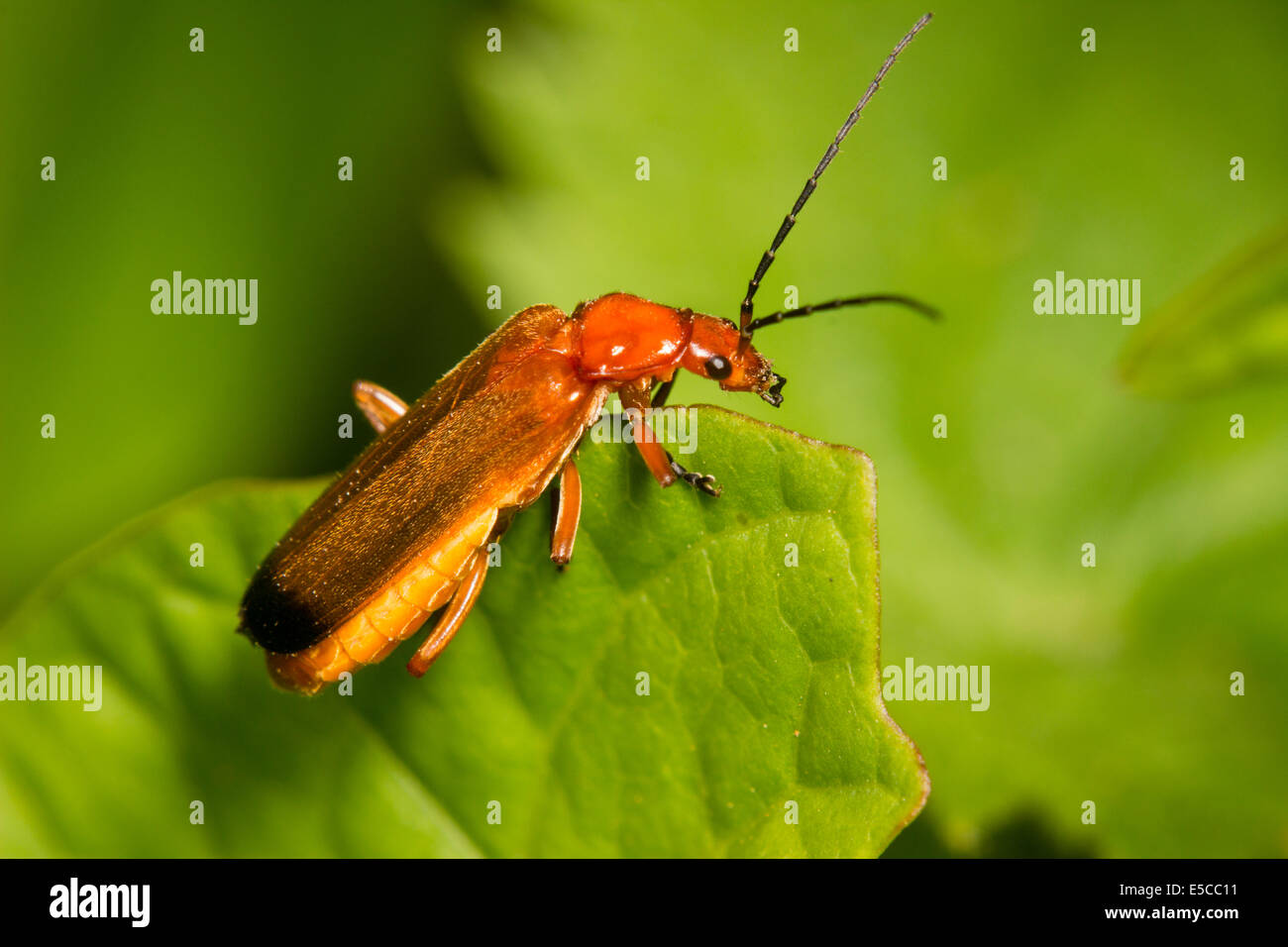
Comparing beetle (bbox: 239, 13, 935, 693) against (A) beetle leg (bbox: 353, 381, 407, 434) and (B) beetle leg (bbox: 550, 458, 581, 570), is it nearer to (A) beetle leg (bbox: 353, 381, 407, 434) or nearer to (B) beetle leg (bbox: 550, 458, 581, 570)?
(B) beetle leg (bbox: 550, 458, 581, 570)

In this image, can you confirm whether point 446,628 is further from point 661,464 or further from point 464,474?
point 661,464

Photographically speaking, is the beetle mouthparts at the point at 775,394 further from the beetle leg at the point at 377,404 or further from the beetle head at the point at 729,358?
the beetle leg at the point at 377,404

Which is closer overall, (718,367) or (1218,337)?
(1218,337)

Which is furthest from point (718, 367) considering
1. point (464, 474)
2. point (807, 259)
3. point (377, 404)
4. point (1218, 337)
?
point (1218, 337)

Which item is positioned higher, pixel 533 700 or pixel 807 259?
pixel 807 259

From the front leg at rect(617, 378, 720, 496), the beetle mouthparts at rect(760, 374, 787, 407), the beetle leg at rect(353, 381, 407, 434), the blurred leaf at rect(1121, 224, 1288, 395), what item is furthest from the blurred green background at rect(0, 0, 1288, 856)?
the blurred leaf at rect(1121, 224, 1288, 395)

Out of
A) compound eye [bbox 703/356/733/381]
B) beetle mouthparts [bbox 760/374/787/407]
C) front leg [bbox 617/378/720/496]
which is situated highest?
compound eye [bbox 703/356/733/381]

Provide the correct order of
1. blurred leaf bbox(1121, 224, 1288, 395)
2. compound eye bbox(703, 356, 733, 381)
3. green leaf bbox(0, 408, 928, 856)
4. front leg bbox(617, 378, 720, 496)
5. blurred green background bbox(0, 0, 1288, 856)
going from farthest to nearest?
blurred green background bbox(0, 0, 1288, 856) < compound eye bbox(703, 356, 733, 381) < blurred leaf bbox(1121, 224, 1288, 395) < front leg bbox(617, 378, 720, 496) < green leaf bbox(0, 408, 928, 856)
